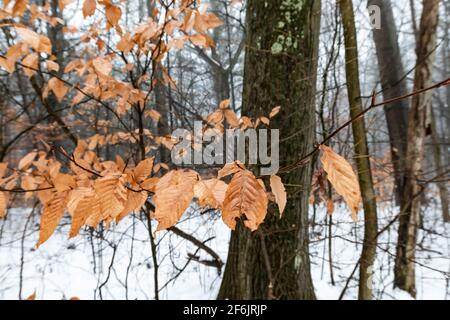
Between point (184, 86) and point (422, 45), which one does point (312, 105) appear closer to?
point (184, 86)

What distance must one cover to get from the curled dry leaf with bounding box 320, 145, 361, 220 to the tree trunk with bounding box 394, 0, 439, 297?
7.73ft

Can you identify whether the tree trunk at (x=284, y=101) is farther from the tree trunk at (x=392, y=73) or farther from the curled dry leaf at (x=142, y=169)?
the tree trunk at (x=392, y=73)

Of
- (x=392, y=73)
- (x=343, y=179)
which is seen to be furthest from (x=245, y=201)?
(x=392, y=73)

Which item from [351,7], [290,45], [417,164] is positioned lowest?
[417,164]

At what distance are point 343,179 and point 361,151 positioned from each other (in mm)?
1663

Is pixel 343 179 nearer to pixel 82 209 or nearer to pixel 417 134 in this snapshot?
pixel 82 209

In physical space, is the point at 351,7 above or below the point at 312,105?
above

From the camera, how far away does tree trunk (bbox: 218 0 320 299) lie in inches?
73.1

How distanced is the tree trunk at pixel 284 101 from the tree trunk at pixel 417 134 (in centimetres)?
131

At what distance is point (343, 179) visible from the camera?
69 centimetres

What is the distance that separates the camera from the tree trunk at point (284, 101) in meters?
1.86

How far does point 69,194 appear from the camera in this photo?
0.97 metres

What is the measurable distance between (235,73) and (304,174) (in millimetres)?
2463
